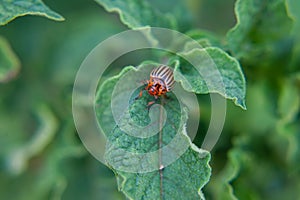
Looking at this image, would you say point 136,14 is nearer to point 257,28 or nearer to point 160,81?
point 160,81

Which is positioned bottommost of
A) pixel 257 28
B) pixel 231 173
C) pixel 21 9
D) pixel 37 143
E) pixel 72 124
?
pixel 37 143

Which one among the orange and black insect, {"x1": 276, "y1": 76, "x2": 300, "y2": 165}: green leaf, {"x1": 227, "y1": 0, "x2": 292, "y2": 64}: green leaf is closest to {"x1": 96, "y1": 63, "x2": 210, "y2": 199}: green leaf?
the orange and black insect

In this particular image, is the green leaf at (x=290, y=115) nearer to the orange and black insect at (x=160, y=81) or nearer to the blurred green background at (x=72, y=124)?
the blurred green background at (x=72, y=124)

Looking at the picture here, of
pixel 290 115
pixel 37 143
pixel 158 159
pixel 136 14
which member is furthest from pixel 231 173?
pixel 37 143

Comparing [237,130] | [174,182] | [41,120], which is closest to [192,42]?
[174,182]

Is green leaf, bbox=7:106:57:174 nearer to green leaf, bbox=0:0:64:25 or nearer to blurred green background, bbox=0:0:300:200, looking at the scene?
blurred green background, bbox=0:0:300:200

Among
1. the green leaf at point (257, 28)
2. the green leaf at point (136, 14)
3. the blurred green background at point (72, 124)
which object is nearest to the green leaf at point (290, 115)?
the blurred green background at point (72, 124)

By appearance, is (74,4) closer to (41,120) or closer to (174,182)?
(41,120)
